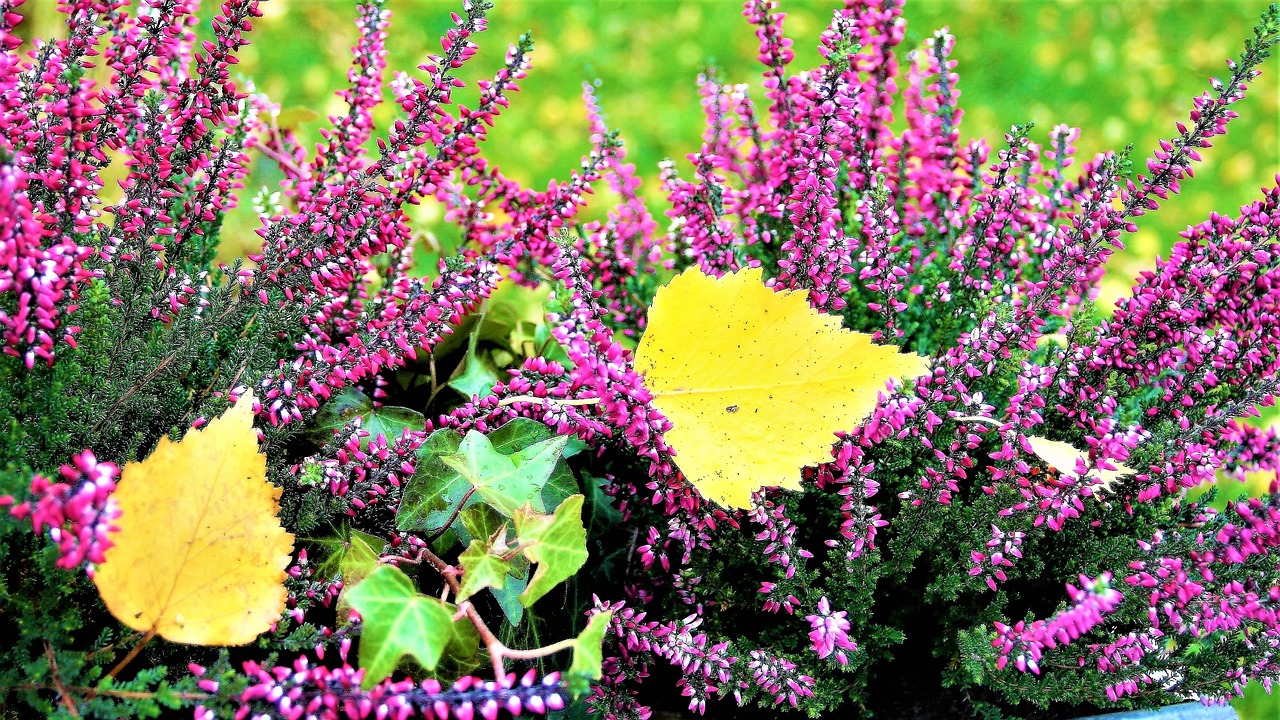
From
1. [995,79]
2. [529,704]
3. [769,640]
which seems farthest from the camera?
[995,79]

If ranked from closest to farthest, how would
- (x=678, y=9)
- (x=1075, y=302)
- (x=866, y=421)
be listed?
(x=866, y=421), (x=1075, y=302), (x=678, y=9)

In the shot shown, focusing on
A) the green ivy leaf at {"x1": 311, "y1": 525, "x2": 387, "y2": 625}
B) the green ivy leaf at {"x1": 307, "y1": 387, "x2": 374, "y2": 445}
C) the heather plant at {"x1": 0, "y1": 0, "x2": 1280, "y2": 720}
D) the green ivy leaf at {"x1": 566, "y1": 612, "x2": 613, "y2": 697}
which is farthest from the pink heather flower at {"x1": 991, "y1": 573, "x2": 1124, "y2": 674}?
the green ivy leaf at {"x1": 307, "y1": 387, "x2": 374, "y2": 445}

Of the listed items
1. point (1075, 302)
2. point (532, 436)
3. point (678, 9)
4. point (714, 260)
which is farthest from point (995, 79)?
point (532, 436)

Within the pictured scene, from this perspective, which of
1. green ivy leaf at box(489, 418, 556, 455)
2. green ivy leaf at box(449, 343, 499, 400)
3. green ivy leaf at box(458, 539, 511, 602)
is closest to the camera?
green ivy leaf at box(458, 539, 511, 602)

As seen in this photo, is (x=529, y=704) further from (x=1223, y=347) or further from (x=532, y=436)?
(x=1223, y=347)

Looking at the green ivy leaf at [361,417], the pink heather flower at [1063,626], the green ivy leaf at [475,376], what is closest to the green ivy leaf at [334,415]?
the green ivy leaf at [361,417]

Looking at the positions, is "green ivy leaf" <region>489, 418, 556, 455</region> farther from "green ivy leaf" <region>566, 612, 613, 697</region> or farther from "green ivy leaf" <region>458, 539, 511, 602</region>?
"green ivy leaf" <region>566, 612, 613, 697</region>

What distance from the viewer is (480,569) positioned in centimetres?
96

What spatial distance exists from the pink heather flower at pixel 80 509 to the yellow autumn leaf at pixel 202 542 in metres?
0.12

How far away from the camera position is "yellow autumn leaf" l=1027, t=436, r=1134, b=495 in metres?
1.02

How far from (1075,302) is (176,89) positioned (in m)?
1.33

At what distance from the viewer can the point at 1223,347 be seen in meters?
1.16

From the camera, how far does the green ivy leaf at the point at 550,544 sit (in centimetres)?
97

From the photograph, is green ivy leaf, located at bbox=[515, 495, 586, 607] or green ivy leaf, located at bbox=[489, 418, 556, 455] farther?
green ivy leaf, located at bbox=[489, 418, 556, 455]
